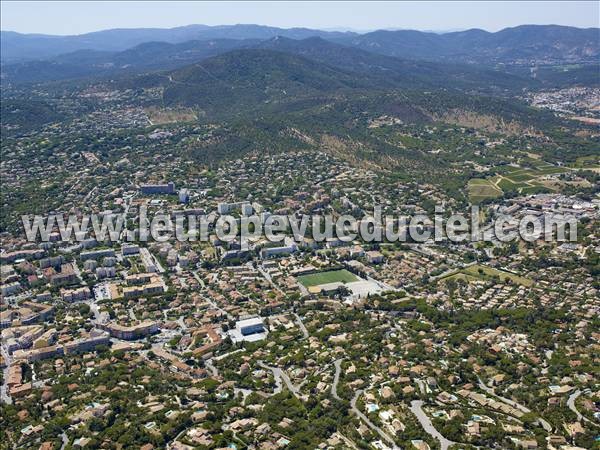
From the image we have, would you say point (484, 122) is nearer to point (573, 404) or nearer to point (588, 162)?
point (588, 162)

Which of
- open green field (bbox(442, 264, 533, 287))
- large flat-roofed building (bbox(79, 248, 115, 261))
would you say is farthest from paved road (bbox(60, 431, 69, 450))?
open green field (bbox(442, 264, 533, 287))

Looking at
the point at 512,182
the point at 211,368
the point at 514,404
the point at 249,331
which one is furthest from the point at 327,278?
the point at 512,182

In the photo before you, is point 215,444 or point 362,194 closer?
point 215,444

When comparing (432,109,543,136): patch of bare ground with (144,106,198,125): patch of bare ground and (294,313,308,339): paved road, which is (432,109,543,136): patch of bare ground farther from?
(294,313,308,339): paved road

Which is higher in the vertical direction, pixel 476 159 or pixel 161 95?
pixel 161 95

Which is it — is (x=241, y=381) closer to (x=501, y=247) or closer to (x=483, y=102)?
(x=501, y=247)

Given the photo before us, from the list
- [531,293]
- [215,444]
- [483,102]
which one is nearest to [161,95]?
[483,102]

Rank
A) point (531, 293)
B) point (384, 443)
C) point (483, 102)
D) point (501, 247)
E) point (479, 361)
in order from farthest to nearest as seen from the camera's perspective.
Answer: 1. point (483, 102)
2. point (501, 247)
3. point (531, 293)
4. point (479, 361)
5. point (384, 443)
